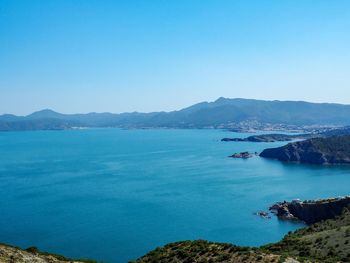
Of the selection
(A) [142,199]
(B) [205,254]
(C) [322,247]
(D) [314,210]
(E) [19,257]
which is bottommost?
(A) [142,199]

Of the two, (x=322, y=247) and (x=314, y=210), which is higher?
(x=322, y=247)

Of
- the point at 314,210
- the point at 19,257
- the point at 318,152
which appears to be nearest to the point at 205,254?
the point at 19,257

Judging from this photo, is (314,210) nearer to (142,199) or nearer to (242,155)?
(142,199)

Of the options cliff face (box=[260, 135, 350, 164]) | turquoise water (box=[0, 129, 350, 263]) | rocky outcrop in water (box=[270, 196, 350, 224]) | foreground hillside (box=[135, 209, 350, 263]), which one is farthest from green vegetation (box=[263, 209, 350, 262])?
cliff face (box=[260, 135, 350, 164])

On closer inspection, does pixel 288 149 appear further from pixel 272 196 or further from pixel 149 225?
pixel 149 225

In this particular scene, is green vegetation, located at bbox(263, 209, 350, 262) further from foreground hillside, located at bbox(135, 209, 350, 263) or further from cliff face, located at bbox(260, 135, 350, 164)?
cliff face, located at bbox(260, 135, 350, 164)

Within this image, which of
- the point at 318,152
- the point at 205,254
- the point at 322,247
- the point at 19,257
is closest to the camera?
the point at 19,257

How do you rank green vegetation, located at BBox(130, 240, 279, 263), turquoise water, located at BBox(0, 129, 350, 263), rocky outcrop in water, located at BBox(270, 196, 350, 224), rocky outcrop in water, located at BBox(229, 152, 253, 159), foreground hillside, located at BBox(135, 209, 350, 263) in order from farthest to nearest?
rocky outcrop in water, located at BBox(229, 152, 253, 159) → turquoise water, located at BBox(0, 129, 350, 263) → rocky outcrop in water, located at BBox(270, 196, 350, 224) → foreground hillside, located at BBox(135, 209, 350, 263) → green vegetation, located at BBox(130, 240, 279, 263)

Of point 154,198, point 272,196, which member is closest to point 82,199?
point 154,198
